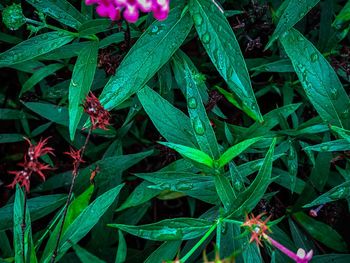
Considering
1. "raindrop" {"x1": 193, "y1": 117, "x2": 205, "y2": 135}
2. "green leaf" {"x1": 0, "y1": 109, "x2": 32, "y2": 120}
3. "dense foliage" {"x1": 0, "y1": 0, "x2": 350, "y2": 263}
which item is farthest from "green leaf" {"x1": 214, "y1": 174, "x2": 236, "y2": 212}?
"green leaf" {"x1": 0, "y1": 109, "x2": 32, "y2": 120}

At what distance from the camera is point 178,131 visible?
1.29m

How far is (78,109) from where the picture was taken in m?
1.25

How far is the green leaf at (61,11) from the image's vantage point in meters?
1.33

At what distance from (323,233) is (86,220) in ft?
2.26

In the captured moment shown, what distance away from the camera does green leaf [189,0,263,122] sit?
1.14 metres

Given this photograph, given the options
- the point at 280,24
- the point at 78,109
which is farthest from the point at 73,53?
the point at 280,24

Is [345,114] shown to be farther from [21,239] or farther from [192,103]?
[21,239]

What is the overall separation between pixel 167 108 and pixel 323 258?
562 mm

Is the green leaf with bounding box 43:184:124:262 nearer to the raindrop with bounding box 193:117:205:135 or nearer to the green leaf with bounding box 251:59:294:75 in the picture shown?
the raindrop with bounding box 193:117:205:135

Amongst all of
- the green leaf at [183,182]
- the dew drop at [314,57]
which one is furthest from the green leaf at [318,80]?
the green leaf at [183,182]

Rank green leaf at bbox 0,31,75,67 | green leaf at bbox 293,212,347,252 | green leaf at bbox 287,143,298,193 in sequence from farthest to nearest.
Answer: green leaf at bbox 293,212,347,252 → green leaf at bbox 287,143,298,193 → green leaf at bbox 0,31,75,67

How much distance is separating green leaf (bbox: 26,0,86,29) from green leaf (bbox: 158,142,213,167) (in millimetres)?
454

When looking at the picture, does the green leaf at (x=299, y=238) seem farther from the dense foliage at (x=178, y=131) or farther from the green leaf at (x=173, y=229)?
the green leaf at (x=173, y=229)

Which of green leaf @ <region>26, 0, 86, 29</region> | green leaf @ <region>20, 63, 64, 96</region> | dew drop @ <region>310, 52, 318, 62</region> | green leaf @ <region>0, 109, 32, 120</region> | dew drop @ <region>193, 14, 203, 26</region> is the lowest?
dew drop @ <region>310, 52, 318, 62</region>
